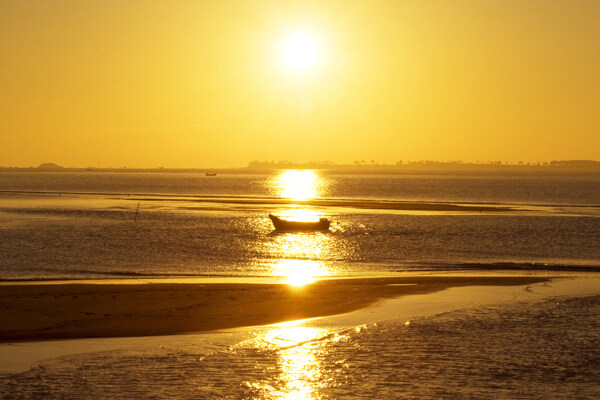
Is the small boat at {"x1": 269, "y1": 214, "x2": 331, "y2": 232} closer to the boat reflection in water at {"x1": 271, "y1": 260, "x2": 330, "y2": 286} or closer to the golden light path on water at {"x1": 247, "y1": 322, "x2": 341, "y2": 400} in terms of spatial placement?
the boat reflection in water at {"x1": 271, "y1": 260, "x2": 330, "y2": 286}

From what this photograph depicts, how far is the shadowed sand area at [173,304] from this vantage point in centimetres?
2302

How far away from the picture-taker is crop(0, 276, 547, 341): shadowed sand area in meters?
23.0

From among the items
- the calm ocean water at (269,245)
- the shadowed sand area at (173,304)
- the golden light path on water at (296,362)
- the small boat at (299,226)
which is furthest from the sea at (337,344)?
the small boat at (299,226)

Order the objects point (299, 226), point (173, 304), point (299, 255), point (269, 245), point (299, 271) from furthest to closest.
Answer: point (299, 226), point (269, 245), point (299, 255), point (299, 271), point (173, 304)

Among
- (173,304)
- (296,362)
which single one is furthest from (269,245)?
(296,362)

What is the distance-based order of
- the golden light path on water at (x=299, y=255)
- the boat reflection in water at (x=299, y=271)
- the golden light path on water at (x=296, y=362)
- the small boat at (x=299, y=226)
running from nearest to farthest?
the golden light path on water at (x=296, y=362), the boat reflection in water at (x=299, y=271), the golden light path on water at (x=299, y=255), the small boat at (x=299, y=226)

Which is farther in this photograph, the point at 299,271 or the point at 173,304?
the point at 299,271

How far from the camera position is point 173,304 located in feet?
89.0

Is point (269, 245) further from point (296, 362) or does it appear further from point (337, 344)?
point (296, 362)

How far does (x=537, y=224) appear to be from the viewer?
253 feet

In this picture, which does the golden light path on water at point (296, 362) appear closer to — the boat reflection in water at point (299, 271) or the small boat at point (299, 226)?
the boat reflection in water at point (299, 271)

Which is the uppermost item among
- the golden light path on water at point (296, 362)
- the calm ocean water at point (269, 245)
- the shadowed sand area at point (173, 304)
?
the calm ocean water at point (269, 245)

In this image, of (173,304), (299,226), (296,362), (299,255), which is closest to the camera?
(296,362)

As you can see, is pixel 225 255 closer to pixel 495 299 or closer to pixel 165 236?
pixel 165 236
